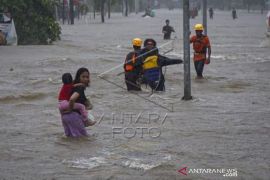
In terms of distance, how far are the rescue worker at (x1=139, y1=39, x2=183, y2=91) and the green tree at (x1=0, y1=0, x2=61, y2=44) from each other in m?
16.0

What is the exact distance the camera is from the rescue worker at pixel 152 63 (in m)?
13.2

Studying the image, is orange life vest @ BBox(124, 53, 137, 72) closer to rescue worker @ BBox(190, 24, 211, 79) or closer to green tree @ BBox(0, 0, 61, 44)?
rescue worker @ BBox(190, 24, 211, 79)

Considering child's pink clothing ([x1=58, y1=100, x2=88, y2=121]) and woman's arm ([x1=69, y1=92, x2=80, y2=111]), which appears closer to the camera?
woman's arm ([x1=69, y1=92, x2=80, y2=111])

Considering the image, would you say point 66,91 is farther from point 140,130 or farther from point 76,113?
point 140,130

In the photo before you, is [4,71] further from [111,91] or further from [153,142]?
[153,142]

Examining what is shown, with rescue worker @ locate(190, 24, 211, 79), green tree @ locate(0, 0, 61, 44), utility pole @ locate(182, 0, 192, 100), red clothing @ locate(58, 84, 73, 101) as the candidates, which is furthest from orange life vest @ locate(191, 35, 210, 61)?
green tree @ locate(0, 0, 61, 44)

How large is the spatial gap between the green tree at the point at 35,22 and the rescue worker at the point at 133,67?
50.5 ft

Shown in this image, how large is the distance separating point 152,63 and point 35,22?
54.9 ft

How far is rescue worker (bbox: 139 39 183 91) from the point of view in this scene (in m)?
13.2

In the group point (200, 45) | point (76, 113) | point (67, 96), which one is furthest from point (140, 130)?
point (200, 45)

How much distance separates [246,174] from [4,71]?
12451mm

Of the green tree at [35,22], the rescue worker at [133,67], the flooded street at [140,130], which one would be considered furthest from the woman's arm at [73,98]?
the green tree at [35,22]

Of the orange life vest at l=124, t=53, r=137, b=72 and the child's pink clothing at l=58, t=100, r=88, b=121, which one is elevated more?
the orange life vest at l=124, t=53, r=137, b=72

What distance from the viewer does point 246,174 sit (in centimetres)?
756
